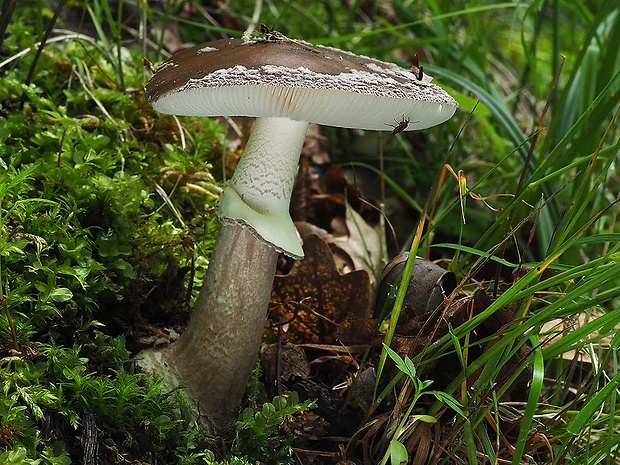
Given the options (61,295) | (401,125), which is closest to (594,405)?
(401,125)

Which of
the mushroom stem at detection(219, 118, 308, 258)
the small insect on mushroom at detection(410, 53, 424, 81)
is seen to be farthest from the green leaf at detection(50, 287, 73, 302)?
the small insect on mushroom at detection(410, 53, 424, 81)

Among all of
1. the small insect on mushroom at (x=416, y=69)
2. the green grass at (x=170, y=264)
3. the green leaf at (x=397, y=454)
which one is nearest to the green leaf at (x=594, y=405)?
the green grass at (x=170, y=264)

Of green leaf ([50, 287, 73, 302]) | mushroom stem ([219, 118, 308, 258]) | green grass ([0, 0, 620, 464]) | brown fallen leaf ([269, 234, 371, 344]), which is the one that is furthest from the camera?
brown fallen leaf ([269, 234, 371, 344])

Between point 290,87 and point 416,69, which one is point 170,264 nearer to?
point 290,87

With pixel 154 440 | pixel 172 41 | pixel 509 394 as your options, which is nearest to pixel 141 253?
pixel 154 440

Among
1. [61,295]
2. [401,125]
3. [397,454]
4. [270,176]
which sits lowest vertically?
[397,454]

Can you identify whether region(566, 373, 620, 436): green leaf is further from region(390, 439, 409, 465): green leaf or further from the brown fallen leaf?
the brown fallen leaf

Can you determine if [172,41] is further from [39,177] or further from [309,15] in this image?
[39,177]

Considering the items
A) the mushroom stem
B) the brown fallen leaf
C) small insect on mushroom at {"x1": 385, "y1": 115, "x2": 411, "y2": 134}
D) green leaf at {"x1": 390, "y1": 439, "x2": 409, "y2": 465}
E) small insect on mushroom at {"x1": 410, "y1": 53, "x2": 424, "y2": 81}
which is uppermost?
small insect on mushroom at {"x1": 410, "y1": 53, "x2": 424, "y2": 81}
